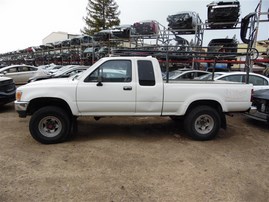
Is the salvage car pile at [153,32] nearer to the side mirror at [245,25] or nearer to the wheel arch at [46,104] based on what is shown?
the side mirror at [245,25]

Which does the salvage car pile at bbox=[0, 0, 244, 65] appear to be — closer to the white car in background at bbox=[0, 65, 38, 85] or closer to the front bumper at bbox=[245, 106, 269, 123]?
the front bumper at bbox=[245, 106, 269, 123]

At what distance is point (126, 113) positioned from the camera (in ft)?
15.7

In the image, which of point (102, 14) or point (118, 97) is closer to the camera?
point (118, 97)

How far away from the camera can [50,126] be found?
473 centimetres

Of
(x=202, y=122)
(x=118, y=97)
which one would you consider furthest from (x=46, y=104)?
(x=202, y=122)

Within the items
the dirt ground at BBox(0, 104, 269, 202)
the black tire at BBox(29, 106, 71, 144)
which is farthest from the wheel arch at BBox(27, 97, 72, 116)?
the dirt ground at BBox(0, 104, 269, 202)

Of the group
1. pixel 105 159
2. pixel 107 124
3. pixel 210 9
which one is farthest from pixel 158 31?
pixel 105 159

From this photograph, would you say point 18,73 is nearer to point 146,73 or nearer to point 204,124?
point 146,73

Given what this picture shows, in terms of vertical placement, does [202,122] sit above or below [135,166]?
above

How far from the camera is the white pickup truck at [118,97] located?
180 inches

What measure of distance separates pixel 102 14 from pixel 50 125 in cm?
3449

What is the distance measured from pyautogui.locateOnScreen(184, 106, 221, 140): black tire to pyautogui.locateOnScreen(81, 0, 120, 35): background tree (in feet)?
110

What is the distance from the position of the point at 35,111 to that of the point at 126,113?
195cm

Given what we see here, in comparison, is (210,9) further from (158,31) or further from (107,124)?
(107,124)
